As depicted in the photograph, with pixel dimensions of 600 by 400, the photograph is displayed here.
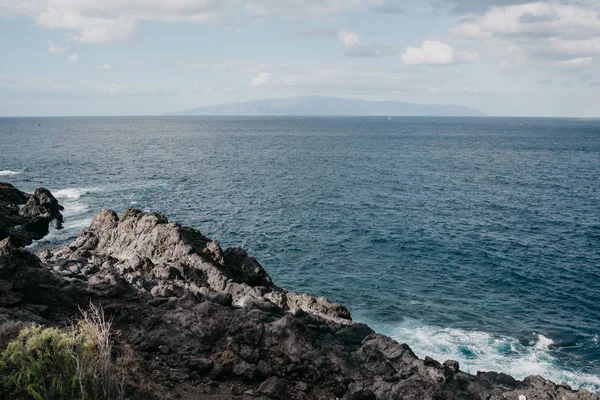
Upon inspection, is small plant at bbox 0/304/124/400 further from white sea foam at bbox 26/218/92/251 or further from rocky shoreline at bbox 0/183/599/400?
white sea foam at bbox 26/218/92/251

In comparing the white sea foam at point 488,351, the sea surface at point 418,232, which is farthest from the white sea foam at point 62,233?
the white sea foam at point 488,351

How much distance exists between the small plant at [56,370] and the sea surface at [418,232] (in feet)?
97.4

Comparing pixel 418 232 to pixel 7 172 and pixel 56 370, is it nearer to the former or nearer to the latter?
pixel 56 370

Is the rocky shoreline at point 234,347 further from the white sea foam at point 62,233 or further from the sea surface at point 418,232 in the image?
the white sea foam at point 62,233

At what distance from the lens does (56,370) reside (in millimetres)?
16812

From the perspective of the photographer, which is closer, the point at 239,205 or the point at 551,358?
the point at 551,358

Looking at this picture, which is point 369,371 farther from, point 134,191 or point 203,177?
point 203,177

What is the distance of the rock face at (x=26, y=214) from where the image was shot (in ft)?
211

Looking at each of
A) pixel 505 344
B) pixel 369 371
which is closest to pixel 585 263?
pixel 505 344

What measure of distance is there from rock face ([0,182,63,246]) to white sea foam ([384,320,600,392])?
50.2 metres

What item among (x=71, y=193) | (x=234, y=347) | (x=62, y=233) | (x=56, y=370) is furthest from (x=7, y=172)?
Result: (x=56, y=370)

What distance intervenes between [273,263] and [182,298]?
104 feet

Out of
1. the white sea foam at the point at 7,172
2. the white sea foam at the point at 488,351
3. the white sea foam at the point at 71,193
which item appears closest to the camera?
the white sea foam at the point at 488,351

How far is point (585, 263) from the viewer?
5866 centimetres
